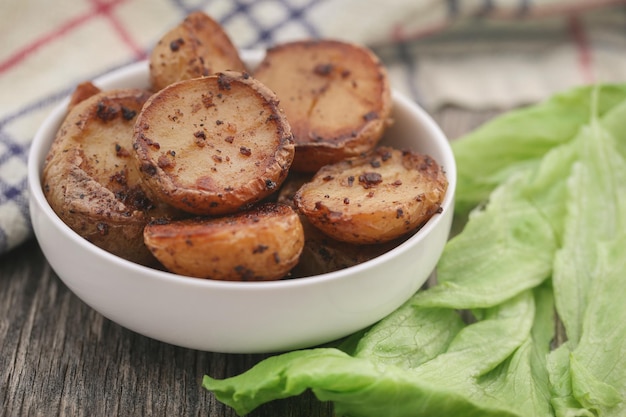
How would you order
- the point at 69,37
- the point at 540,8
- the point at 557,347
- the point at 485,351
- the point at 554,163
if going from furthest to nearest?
the point at 540,8, the point at 69,37, the point at 554,163, the point at 557,347, the point at 485,351

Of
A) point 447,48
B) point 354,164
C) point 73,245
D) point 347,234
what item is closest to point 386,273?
point 347,234

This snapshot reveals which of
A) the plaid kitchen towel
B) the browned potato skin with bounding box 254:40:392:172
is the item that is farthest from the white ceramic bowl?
the plaid kitchen towel

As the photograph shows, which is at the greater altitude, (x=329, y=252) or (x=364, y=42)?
(x=329, y=252)

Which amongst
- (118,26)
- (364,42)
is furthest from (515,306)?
(118,26)

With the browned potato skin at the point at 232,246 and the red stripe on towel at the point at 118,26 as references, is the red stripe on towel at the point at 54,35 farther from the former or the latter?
the browned potato skin at the point at 232,246

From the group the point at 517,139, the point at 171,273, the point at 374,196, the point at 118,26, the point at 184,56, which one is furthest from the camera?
the point at 118,26

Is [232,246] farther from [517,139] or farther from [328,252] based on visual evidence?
[517,139]

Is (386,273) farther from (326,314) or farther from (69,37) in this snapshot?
(69,37)
